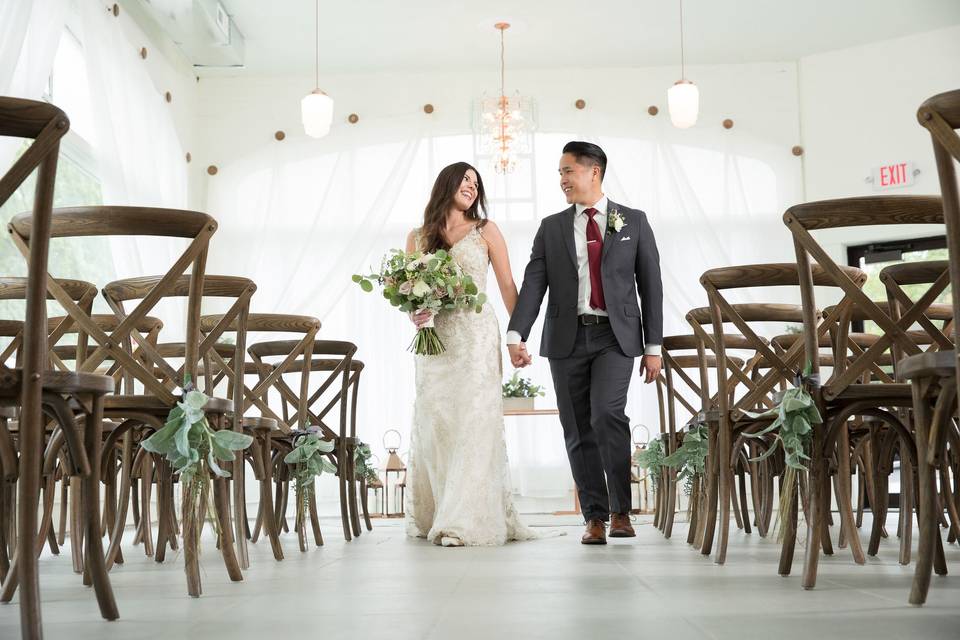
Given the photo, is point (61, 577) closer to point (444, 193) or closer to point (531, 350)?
point (444, 193)

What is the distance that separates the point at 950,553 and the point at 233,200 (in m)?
6.89

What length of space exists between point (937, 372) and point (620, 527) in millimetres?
2234

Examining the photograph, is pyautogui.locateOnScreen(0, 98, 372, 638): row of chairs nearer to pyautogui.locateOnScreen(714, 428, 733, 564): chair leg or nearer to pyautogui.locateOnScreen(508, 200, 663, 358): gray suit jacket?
pyautogui.locateOnScreen(508, 200, 663, 358): gray suit jacket

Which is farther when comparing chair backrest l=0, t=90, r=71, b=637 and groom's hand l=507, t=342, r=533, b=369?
groom's hand l=507, t=342, r=533, b=369

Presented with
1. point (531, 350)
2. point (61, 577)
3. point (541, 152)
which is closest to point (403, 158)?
point (541, 152)

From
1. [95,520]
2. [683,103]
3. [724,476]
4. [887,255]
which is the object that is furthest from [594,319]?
[887,255]

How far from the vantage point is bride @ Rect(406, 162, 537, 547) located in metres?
3.86

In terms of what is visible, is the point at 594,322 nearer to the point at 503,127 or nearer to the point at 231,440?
the point at 231,440

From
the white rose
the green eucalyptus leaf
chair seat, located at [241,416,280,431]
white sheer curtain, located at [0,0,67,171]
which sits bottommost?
the green eucalyptus leaf

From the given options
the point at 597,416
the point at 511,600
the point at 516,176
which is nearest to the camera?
the point at 511,600

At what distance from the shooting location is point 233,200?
8.58 m

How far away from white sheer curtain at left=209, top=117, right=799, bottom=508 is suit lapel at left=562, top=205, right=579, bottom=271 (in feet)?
13.9

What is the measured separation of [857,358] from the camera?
2436 mm

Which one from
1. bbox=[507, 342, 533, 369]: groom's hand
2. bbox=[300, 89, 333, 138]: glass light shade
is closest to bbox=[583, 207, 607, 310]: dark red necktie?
bbox=[507, 342, 533, 369]: groom's hand
